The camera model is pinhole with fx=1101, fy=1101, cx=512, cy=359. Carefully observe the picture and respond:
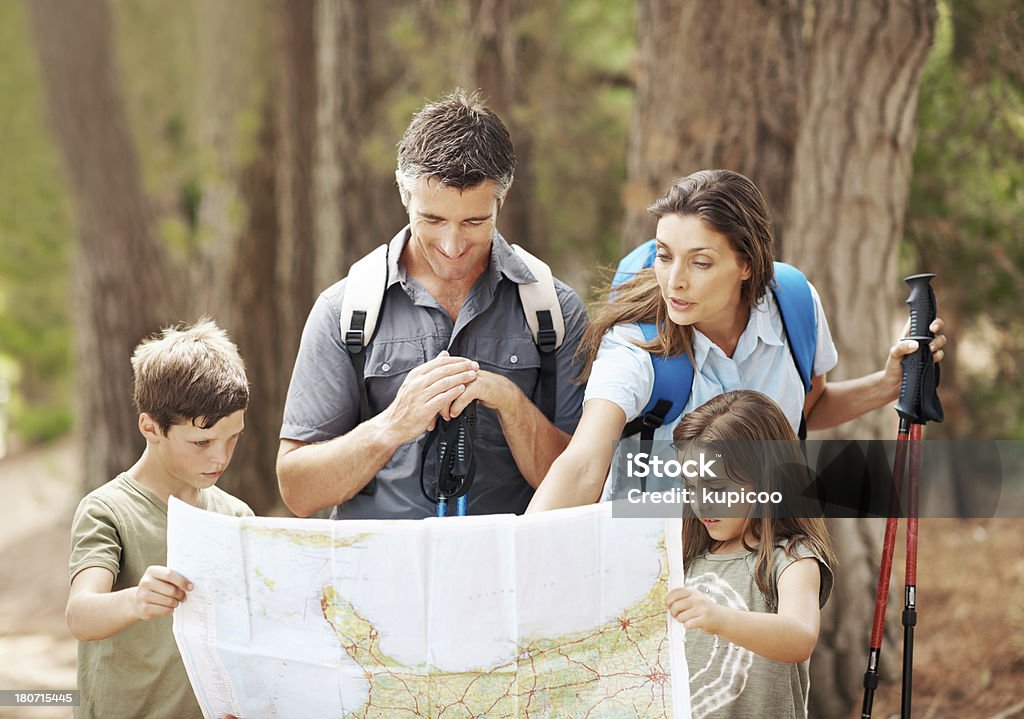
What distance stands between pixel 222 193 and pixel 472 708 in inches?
298

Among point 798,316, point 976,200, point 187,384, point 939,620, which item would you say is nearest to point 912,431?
point 798,316

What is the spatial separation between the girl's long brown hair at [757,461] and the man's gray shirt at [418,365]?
1.65 feet

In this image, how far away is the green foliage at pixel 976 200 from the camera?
4941 millimetres

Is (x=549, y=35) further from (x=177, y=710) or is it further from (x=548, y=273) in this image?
(x=177, y=710)

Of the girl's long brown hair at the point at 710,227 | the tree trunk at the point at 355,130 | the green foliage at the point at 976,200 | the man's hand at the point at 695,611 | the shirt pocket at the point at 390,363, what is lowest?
the man's hand at the point at 695,611

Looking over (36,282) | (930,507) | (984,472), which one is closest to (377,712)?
(984,472)

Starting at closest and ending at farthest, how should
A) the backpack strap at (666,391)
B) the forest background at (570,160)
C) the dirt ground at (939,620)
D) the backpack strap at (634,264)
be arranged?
the backpack strap at (666,391) → the backpack strap at (634,264) → the forest background at (570,160) → the dirt ground at (939,620)

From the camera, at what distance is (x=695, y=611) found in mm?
2287

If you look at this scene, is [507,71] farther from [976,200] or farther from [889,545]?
[889,545]

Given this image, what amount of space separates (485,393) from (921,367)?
3.78 ft

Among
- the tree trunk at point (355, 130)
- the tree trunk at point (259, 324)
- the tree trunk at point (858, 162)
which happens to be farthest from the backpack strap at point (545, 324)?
the tree trunk at point (259, 324)

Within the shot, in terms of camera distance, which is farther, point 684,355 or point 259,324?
point 259,324

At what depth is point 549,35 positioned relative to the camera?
7.46 metres

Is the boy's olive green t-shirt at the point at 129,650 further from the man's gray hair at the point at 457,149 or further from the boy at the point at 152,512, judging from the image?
the man's gray hair at the point at 457,149
